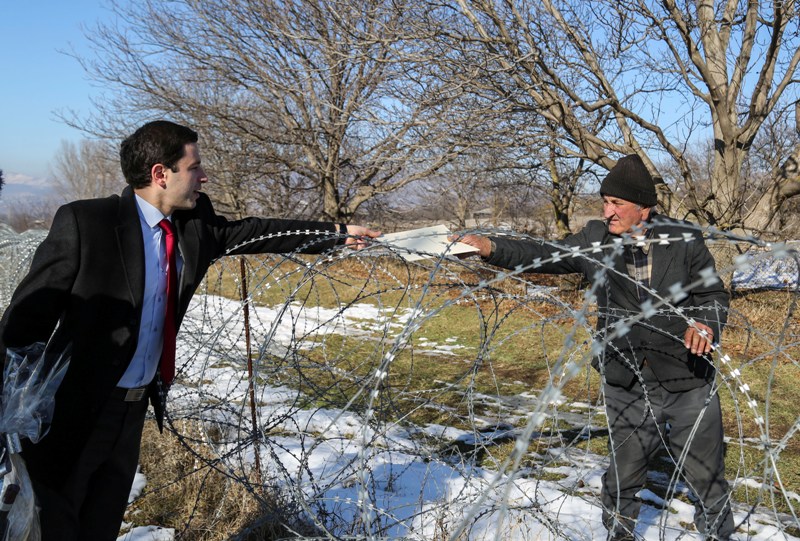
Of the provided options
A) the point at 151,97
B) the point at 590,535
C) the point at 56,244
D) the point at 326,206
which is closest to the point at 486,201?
the point at 326,206

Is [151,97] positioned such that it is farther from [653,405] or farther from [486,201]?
[653,405]

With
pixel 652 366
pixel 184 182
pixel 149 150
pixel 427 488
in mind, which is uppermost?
pixel 149 150

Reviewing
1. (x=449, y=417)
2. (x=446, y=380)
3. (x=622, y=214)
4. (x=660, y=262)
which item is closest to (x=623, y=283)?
(x=660, y=262)

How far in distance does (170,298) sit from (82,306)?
0.32 metres

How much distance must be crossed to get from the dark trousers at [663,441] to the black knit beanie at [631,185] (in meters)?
0.77

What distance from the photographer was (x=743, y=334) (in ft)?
27.2

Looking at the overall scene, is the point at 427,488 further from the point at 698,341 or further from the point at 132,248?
the point at 132,248

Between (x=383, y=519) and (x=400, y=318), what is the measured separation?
285 inches

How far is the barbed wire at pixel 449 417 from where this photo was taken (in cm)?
220

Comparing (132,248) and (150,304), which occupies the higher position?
(132,248)

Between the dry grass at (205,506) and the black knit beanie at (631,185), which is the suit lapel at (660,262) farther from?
the dry grass at (205,506)

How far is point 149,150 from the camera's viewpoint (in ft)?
7.50

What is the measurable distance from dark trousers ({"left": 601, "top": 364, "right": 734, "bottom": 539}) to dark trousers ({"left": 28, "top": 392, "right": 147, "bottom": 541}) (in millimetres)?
1904

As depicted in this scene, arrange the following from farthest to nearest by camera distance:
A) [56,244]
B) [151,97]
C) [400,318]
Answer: [151,97] < [400,318] < [56,244]
